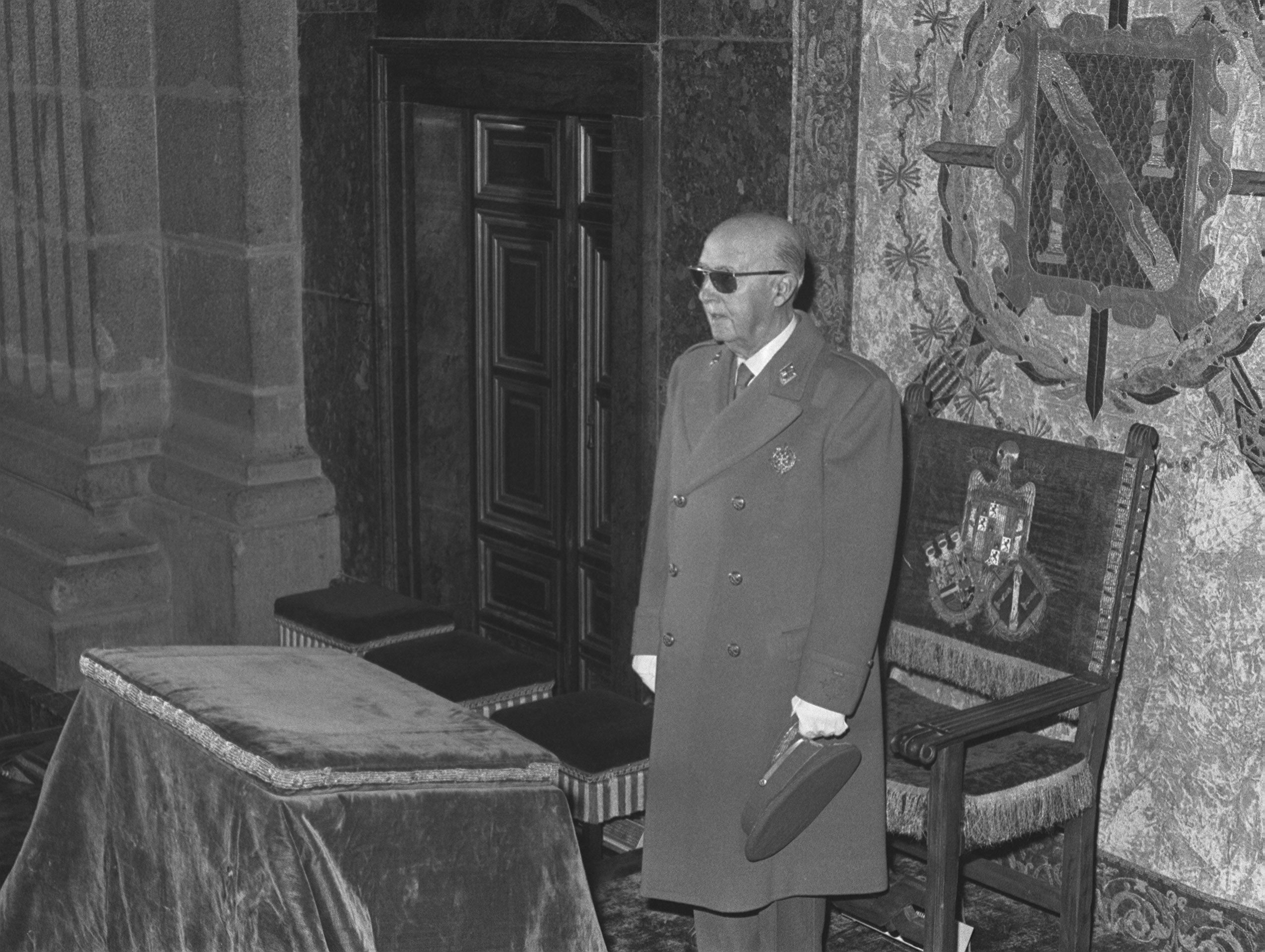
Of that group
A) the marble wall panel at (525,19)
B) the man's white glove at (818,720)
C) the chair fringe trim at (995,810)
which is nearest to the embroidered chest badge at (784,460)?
the man's white glove at (818,720)

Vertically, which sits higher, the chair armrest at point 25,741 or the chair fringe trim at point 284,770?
the chair fringe trim at point 284,770

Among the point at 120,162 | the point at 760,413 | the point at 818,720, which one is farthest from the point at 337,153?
the point at 818,720

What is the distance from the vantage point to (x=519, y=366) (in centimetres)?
626

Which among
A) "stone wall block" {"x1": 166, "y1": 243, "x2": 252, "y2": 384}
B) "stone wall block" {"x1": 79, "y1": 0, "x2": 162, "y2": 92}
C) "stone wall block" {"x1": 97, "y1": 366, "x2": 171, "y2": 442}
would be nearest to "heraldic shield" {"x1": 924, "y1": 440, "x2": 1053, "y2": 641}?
"stone wall block" {"x1": 166, "y1": 243, "x2": 252, "y2": 384}

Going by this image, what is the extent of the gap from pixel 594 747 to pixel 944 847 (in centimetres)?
110

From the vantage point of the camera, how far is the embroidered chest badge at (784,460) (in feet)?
12.2

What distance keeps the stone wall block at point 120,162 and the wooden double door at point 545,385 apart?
1.58 metres

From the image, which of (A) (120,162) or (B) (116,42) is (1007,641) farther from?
(B) (116,42)

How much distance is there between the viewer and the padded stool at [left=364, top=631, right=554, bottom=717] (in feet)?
17.0

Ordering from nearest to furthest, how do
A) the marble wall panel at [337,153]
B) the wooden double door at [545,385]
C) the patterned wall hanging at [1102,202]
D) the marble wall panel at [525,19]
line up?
the patterned wall hanging at [1102,202] → the marble wall panel at [525,19] → the wooden double door at [545,385] → the marble wall panel at [337,153]

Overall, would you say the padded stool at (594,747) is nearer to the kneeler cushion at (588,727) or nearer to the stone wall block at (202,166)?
the kneeler cushion at (588,727)

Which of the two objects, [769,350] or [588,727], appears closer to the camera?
[769,350]

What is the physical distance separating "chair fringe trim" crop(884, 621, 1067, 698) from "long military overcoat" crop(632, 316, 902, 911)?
0.63m

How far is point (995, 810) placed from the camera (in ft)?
13.0
